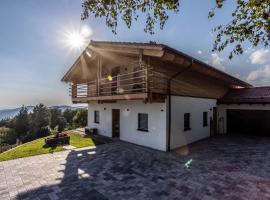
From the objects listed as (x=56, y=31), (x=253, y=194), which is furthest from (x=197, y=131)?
(x=56, y=31)

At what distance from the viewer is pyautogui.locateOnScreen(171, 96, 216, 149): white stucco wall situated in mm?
10172

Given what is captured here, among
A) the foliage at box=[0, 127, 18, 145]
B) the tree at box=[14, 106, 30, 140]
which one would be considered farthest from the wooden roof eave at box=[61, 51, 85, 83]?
the tree at box=[14, 106, 30, 140]

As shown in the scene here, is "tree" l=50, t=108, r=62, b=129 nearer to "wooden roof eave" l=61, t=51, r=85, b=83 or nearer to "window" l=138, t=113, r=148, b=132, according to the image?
"wooden roof eave" l=61, t=51, r=85, b=83

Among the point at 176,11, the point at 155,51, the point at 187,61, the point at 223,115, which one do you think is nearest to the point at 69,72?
the point at 155,51

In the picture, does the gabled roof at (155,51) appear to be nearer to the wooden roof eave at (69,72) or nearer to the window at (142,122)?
the wooden roof eave at (69,72)

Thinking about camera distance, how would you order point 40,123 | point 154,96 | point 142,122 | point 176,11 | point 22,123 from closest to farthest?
point 176,11 < point 154,96 < point 142,122 < point 40,123 < point 22,123

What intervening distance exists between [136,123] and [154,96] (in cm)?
313

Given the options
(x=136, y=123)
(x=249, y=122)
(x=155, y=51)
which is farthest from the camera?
(x=249, y=122)

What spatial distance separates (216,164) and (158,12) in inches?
265

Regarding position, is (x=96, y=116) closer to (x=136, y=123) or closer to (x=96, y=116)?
(x=96, y=116)

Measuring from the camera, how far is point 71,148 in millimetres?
10664

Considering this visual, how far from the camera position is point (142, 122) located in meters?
11.3

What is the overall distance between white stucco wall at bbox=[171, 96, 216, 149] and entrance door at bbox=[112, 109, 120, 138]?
17.4ft

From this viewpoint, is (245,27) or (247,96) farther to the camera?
(247,96)
